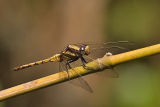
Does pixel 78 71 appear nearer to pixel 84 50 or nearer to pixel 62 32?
pixel 84 50

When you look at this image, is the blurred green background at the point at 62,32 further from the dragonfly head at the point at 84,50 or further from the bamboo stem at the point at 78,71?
the bamboo stem at the point at 78,71

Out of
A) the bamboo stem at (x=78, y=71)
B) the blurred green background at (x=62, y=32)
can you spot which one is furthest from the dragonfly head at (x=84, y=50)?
the blurred green background at (x=62, y=32)

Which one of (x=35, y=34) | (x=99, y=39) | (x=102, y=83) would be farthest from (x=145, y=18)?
(x=35, y=34)

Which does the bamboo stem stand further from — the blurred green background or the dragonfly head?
the blurred green background

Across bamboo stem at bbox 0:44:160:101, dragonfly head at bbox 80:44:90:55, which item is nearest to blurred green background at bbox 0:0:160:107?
dragonfly head at bbox 80:44:90:55

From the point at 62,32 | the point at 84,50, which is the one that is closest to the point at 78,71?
the point at 84,50

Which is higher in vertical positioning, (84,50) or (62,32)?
(84,50)
